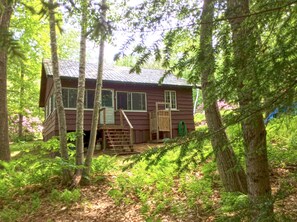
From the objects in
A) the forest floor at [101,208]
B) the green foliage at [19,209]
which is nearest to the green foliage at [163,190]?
the forest floor at [101,208]

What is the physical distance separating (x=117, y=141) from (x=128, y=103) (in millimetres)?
3920

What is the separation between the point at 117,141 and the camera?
477 inches

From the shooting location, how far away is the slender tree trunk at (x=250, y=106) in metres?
1.92

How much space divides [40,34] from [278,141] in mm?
15959

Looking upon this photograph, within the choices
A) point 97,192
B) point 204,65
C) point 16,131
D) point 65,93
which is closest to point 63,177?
point 97,192

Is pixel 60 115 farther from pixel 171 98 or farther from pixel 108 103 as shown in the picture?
pixel 171 98

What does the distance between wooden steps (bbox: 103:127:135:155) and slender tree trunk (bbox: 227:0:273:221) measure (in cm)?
845

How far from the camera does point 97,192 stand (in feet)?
21.0

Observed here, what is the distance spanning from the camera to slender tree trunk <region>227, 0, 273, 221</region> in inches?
75.6

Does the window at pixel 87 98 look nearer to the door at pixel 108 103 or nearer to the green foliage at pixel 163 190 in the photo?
the door at pixel 108 103

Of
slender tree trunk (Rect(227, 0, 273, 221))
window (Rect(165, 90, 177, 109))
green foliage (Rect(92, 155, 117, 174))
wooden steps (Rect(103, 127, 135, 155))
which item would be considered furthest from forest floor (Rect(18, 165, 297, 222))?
window (Rect(165, 90, 177, 109))

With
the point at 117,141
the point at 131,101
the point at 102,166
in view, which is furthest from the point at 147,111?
the point at 102,166

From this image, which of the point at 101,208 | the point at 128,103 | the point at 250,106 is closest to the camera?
the point at 250,106

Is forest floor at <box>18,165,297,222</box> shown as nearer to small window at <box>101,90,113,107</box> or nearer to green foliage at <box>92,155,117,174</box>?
green foliage at <box>92,155,117,174</box>
